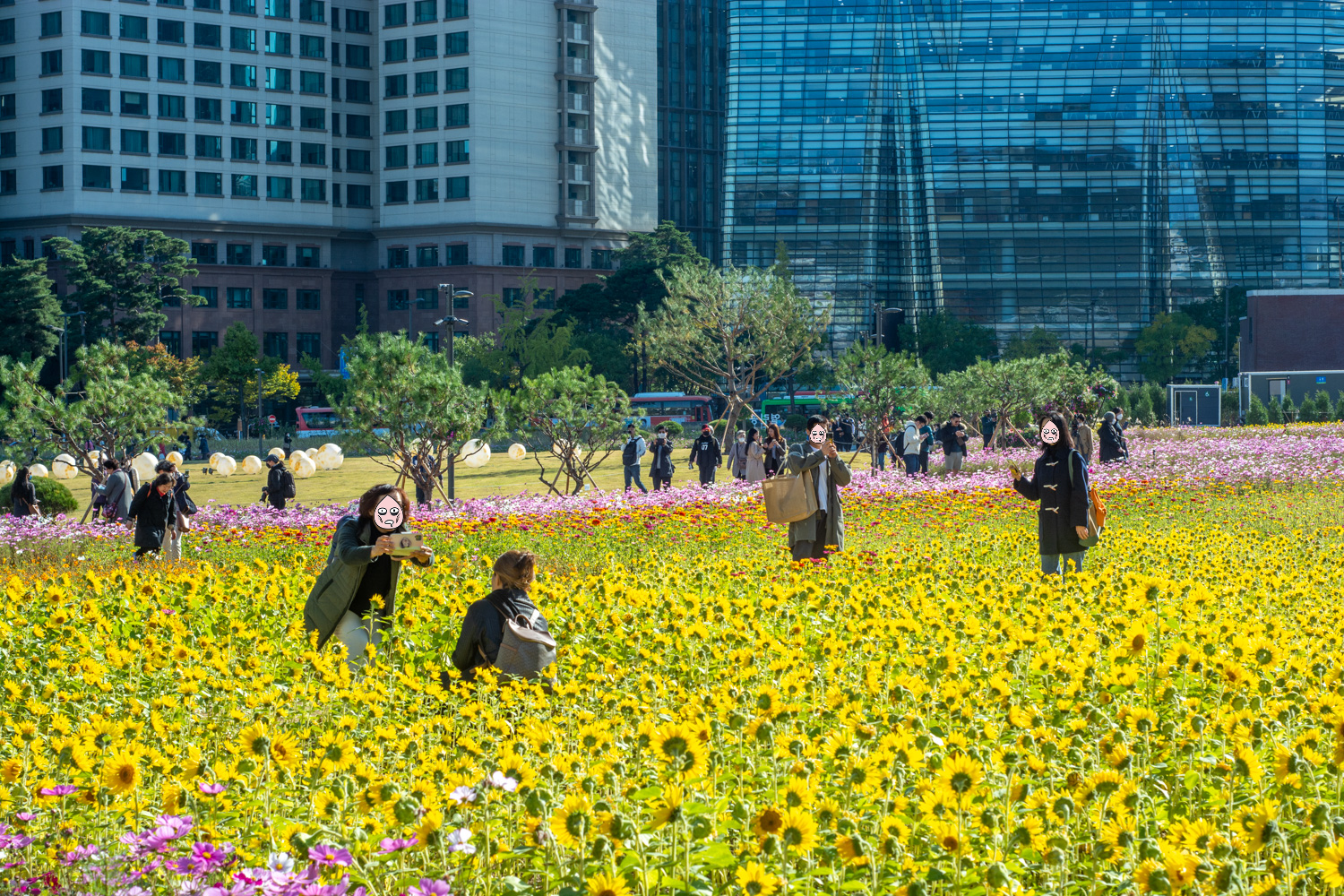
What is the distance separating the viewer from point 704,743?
4164 millimetres

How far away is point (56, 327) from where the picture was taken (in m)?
65.7

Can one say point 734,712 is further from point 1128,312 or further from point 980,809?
point 1128,312

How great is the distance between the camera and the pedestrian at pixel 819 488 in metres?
11.4

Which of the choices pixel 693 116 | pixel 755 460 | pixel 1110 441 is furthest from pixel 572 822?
pixel 693 116

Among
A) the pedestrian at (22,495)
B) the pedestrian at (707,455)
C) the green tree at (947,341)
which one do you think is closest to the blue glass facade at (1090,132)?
the green tree at (947,341)

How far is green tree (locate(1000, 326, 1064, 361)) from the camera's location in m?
83.8

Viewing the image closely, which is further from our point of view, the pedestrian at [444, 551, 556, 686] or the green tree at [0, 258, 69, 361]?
the green tree at [0, 258, 69, 361]

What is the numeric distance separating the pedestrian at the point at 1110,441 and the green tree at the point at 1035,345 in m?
56.6

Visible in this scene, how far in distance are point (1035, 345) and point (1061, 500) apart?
78.5 metres

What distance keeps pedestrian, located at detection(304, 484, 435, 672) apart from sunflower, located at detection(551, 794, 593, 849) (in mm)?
3585

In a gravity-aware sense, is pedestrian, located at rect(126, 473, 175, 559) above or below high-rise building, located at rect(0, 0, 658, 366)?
below

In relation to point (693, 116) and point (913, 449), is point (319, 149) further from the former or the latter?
point (913, 449)

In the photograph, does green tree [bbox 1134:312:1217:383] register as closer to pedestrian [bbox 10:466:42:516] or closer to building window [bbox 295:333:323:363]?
building window [bbox 295:333:323:363]

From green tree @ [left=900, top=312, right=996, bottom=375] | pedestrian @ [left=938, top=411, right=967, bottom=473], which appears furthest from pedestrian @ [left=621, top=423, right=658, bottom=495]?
green tree @ [left=900, top=312, right=996, bottom=375]
